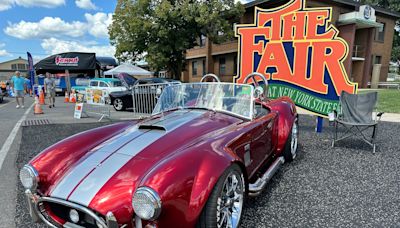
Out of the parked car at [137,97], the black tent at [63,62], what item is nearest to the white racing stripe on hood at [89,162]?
the parked car at [137,97]

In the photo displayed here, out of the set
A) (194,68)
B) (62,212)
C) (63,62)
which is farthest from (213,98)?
(194,68)

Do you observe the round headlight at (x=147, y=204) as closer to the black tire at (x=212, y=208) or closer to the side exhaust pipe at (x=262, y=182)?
the black tire at (x=212, y=208)

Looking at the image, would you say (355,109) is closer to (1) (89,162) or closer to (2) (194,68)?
(1) (89,162)

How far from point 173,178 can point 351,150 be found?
4740 millimetres

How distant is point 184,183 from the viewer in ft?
6.40

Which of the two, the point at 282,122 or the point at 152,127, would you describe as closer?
the point at 152,127

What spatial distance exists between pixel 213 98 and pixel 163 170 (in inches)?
71.6

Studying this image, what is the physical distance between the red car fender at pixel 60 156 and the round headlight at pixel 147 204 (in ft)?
3.01

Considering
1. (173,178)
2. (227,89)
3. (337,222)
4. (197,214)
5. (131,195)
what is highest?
(227,89)

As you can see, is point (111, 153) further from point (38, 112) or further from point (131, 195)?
point (38, 112)

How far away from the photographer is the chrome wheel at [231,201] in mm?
2297

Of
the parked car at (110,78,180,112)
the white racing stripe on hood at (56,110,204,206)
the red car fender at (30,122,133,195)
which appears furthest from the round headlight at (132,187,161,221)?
the parked car at (110,78,180,112)

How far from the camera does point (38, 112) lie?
34.0 feet

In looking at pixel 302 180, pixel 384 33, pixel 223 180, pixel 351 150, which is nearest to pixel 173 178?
pixel 223 180
